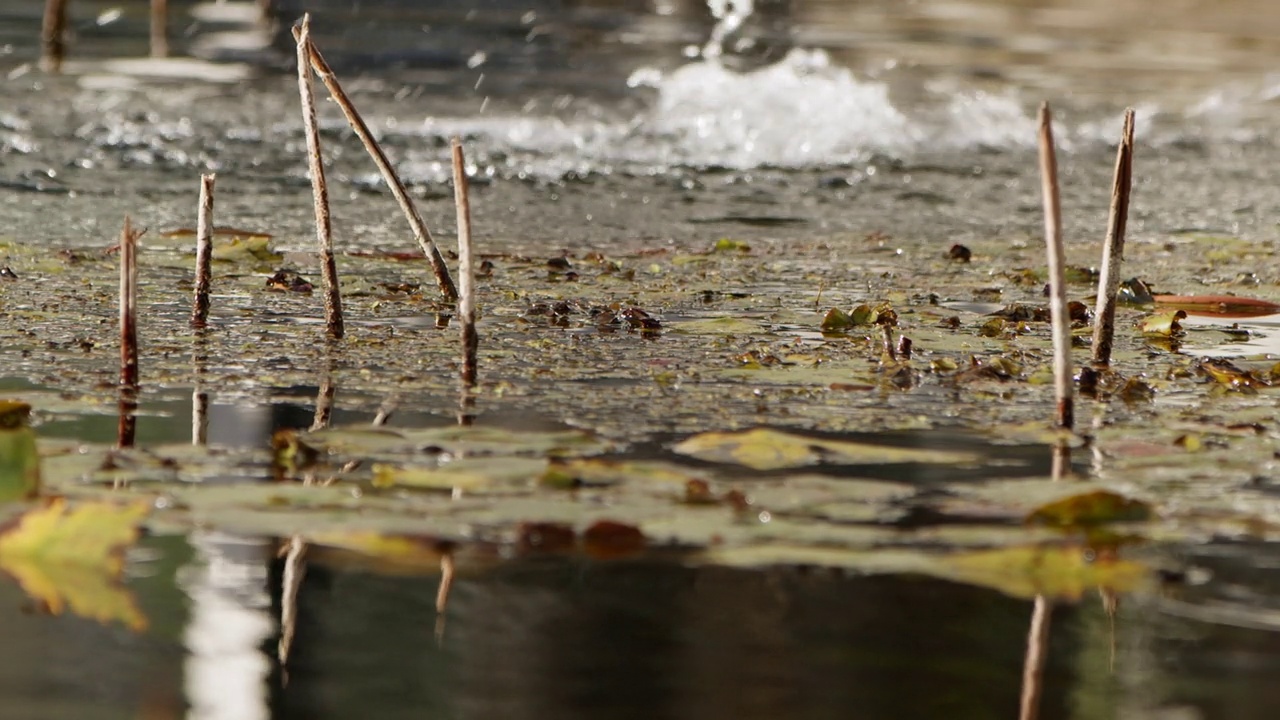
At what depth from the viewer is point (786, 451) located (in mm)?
3367

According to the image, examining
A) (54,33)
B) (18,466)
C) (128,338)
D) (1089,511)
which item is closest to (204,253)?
(128,338)

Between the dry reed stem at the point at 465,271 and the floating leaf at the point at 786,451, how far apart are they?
25.7 inches

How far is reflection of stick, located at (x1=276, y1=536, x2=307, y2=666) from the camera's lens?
252 centimetres

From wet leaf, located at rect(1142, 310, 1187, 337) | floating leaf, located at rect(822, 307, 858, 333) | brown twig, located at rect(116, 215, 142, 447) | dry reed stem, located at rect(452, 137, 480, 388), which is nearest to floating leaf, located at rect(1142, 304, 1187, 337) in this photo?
wet leaf, located at rect(1142, 310, 1187, 337)

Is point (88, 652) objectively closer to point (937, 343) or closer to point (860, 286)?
point (937, 343)

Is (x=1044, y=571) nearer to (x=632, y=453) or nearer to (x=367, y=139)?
(x=632, y=453)

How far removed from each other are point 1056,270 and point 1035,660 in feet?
3.71

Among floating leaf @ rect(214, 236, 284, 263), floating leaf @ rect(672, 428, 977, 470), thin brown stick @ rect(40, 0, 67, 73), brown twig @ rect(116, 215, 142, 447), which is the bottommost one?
floating leaf @ rect(672, 428, 977, 470)

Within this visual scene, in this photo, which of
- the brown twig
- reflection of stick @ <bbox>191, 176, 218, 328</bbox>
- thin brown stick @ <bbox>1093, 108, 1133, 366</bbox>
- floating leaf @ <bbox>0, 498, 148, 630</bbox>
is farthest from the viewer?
reflection of stick @ <bbox>191, 176, 218, 328</bbox>

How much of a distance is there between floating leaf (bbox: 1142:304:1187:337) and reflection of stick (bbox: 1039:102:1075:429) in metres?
1.35

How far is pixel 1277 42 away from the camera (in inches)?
701

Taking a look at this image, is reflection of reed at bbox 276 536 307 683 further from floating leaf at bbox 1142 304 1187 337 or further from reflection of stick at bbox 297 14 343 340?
floating leaf at bbox 1142 304 1187 337

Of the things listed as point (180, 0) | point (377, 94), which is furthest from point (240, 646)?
point (180, 0)

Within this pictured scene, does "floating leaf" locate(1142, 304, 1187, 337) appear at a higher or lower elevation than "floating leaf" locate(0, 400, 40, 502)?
higher
